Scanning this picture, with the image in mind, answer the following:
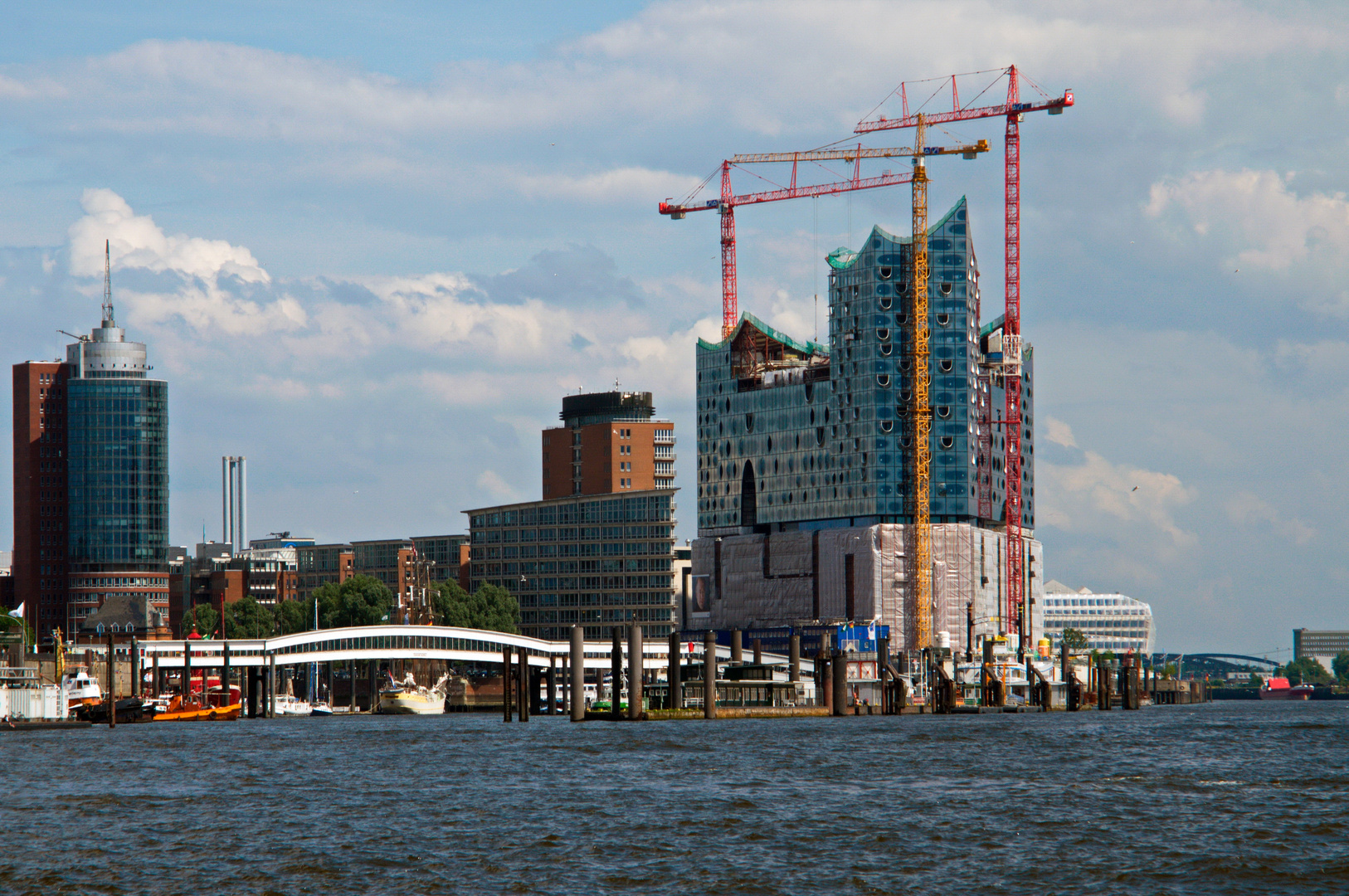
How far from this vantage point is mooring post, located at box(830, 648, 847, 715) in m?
147

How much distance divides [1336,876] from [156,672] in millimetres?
153832

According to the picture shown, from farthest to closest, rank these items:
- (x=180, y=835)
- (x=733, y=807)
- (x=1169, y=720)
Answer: (x=1169, y=720) < (x=733, y=807) < (x=180, y=835)

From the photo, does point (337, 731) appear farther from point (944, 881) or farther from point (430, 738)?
point (944, 881)

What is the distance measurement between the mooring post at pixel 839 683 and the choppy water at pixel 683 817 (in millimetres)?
42364

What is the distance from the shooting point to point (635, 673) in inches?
4956

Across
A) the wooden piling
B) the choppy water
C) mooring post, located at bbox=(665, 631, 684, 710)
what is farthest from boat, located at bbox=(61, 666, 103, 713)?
mooring post, located at bbox=(665, 631, 684, 710)

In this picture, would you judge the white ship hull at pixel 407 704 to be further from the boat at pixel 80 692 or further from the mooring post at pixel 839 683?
the mooring post at pixel 839 683

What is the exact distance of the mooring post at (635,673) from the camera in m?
123

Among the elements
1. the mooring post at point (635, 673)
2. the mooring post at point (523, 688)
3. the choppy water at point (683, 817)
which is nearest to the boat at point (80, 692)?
the mooring post at point (523, 688)

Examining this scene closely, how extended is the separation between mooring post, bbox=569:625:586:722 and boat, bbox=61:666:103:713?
1578 inches

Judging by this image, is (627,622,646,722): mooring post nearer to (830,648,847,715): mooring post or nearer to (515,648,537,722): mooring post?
(515,648,537,722): mooring post

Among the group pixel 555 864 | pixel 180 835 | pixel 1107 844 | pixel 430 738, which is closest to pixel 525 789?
pixel 180 835

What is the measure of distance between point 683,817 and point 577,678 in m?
68.1

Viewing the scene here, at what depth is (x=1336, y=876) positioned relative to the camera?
45.8m
